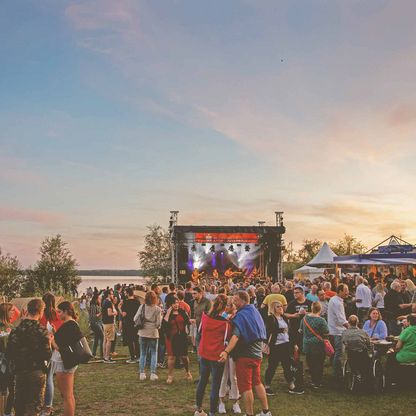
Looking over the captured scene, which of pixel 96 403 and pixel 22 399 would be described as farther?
pixel 96 403

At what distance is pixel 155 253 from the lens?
199ft

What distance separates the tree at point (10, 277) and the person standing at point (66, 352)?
1045 inches

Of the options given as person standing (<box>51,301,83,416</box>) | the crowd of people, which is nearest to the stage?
the crowd of people

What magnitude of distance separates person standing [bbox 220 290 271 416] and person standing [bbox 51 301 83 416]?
1.63 metres

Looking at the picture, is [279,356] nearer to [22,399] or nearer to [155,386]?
[155,386]

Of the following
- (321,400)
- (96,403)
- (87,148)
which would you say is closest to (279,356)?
(321,400)

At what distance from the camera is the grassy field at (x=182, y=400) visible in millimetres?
6645

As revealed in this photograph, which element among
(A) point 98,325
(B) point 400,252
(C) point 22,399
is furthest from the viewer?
(B) point 400,252

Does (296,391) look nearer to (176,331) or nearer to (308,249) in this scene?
(176,331)

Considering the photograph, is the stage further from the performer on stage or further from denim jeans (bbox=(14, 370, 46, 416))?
denim jeans (bbox=(14, 370, 46, 416))

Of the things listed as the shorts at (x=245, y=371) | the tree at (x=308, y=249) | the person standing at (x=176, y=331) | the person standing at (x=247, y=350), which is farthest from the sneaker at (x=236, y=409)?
the tree at (x=308, y=249)

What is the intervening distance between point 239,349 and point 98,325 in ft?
20.6

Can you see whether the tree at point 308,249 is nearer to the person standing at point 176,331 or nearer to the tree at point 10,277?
the tree at point 10,277

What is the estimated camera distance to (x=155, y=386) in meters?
8.20
